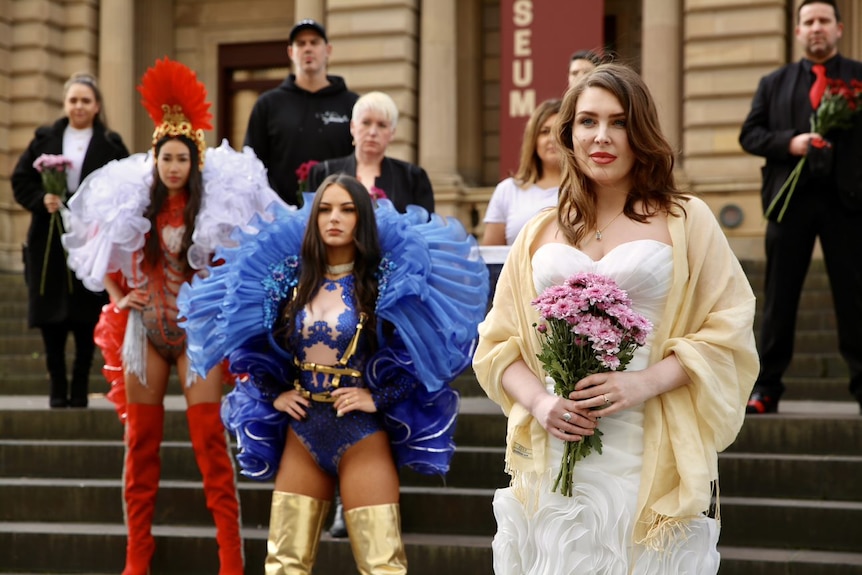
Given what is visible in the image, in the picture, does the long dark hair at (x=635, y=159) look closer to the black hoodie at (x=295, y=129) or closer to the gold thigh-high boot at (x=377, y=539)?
the gold thigh-high boot at (x=377, y=539)

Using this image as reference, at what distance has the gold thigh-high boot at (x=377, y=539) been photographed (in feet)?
14.2

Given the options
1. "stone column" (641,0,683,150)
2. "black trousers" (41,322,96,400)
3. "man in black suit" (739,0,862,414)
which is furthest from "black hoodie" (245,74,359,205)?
"stone column" (641,0,683,150)

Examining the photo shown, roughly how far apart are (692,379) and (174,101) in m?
3.43

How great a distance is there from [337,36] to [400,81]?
4.05 feet

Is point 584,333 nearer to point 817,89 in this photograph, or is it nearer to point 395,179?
point 395,179

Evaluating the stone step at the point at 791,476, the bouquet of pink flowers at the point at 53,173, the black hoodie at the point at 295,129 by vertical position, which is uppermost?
the black hoodie at the point at 295,129

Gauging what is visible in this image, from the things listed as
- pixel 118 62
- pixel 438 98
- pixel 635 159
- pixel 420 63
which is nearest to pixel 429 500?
pixel 635 159

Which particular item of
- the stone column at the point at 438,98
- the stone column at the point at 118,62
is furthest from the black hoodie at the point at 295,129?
the stone column at the point at 118,62

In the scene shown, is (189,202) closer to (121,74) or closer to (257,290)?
(257,290)

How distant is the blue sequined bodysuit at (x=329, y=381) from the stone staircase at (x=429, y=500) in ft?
4.60

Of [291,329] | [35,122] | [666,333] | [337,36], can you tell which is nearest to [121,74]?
[35,122]

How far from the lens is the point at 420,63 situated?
725 inches

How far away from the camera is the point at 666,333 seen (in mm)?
3088

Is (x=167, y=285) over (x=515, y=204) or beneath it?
beneath
